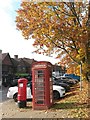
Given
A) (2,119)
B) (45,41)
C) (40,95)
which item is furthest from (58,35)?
(2,119)

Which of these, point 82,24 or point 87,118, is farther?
point 82,24

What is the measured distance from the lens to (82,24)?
17.1 meters

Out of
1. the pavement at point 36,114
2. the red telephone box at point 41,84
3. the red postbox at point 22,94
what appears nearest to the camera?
the pavement at point 36,114

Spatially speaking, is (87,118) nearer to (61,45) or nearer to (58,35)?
(58,35)

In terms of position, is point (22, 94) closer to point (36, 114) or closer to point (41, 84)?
point (41, 84)

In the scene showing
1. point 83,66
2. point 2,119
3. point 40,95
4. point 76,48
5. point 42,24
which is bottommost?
point 2,119

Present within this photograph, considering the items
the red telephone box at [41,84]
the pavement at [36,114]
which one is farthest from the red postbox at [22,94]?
the pavement at [36,114]

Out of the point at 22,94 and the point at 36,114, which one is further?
the point at 22,94

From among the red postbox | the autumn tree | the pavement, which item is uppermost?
the autumn tree

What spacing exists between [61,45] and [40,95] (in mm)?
6838

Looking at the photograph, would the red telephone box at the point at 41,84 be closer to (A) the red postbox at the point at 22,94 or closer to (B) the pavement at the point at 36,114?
(B) the pavement at the point at 36,114

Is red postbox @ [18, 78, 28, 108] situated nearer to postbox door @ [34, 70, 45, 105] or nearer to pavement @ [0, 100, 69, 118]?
postbox door @ [34, 70, 45, 105]

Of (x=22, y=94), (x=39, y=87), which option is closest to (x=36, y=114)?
(x=39, y=87)

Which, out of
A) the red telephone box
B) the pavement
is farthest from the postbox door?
the pavement
